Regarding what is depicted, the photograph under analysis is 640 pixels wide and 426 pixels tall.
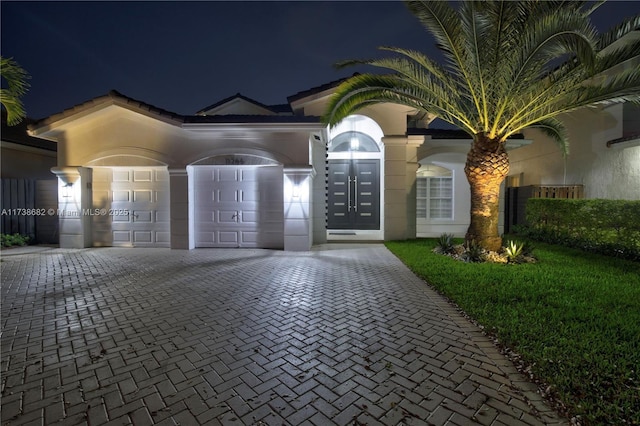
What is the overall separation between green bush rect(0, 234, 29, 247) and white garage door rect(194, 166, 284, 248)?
256 inches

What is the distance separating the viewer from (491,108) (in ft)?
26.8

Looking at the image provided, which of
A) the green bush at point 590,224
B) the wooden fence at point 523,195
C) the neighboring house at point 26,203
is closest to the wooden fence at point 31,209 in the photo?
the neighboring house at point 26,203

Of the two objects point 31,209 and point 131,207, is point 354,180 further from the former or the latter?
point 31,209

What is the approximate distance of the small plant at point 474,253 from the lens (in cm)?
799

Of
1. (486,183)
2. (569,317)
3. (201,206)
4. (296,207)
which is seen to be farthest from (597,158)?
(201,206)

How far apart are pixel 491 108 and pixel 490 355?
22.7ft

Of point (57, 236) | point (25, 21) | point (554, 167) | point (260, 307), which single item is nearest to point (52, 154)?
point (57, 236)

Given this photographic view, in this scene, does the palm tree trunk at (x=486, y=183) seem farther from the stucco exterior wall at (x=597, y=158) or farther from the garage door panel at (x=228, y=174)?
the garage door panel at (x=228, y=174)

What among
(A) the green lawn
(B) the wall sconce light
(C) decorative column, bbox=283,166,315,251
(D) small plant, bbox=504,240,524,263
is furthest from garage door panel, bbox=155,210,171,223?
(D) small plant, bbox=504,240,524,263

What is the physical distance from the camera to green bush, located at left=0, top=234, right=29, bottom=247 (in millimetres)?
10844

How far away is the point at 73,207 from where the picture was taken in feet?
35.4

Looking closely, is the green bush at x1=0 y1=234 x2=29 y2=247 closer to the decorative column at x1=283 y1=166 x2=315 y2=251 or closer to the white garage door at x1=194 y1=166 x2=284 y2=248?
the white garage door at x1=194 y1=166 x2=284 y2=248

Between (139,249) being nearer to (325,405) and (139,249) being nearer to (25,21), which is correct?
(325,405)

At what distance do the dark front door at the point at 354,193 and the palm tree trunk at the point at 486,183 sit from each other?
5437mm
